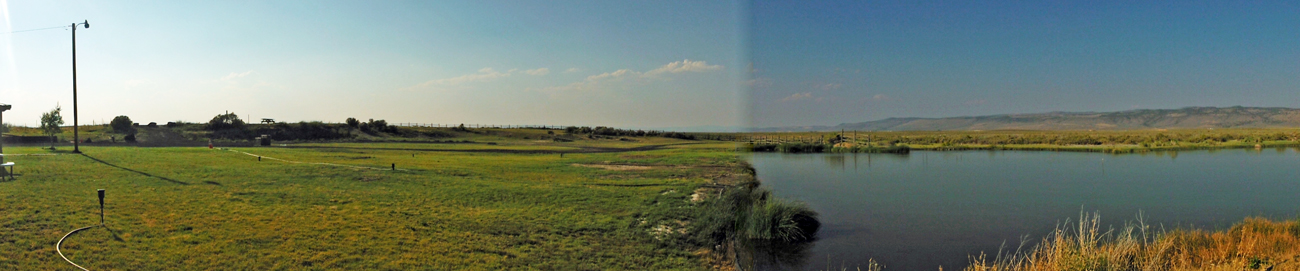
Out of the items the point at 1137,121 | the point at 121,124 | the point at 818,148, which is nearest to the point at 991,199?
the point at 818,148

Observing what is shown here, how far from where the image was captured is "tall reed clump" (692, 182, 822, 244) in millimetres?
8164

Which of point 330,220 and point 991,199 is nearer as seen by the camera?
point 330,220

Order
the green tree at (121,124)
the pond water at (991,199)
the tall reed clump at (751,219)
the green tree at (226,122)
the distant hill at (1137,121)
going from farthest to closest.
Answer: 1. the distant hill at (1137,121)
2. the green tree at (226,122)
3. the green tree at (121,124)
4. the pond water at (991,199)
5. the tall reed clump at (751,219)

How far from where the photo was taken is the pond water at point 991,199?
9.75 meters

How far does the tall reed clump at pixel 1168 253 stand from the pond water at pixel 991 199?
0.52 m

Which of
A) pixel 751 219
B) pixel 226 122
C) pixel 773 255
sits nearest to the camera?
pixel 773 255

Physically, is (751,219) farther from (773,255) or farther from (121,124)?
(121,124)

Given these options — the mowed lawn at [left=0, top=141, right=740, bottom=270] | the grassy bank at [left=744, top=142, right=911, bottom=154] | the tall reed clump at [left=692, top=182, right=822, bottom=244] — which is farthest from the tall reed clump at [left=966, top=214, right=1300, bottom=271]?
the grassy bank at [left=744, top=142, right=911, bottom=154]

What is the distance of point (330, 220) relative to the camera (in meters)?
8.27

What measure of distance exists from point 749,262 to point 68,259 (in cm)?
776

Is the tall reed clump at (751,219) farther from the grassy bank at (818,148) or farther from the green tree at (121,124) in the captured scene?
the green tree at (121,124)

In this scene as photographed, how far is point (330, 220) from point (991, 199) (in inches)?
598

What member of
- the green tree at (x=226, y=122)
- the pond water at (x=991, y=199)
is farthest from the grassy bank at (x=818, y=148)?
the green tree at (x=226, y=122)

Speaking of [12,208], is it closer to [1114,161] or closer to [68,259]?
[68,259]
